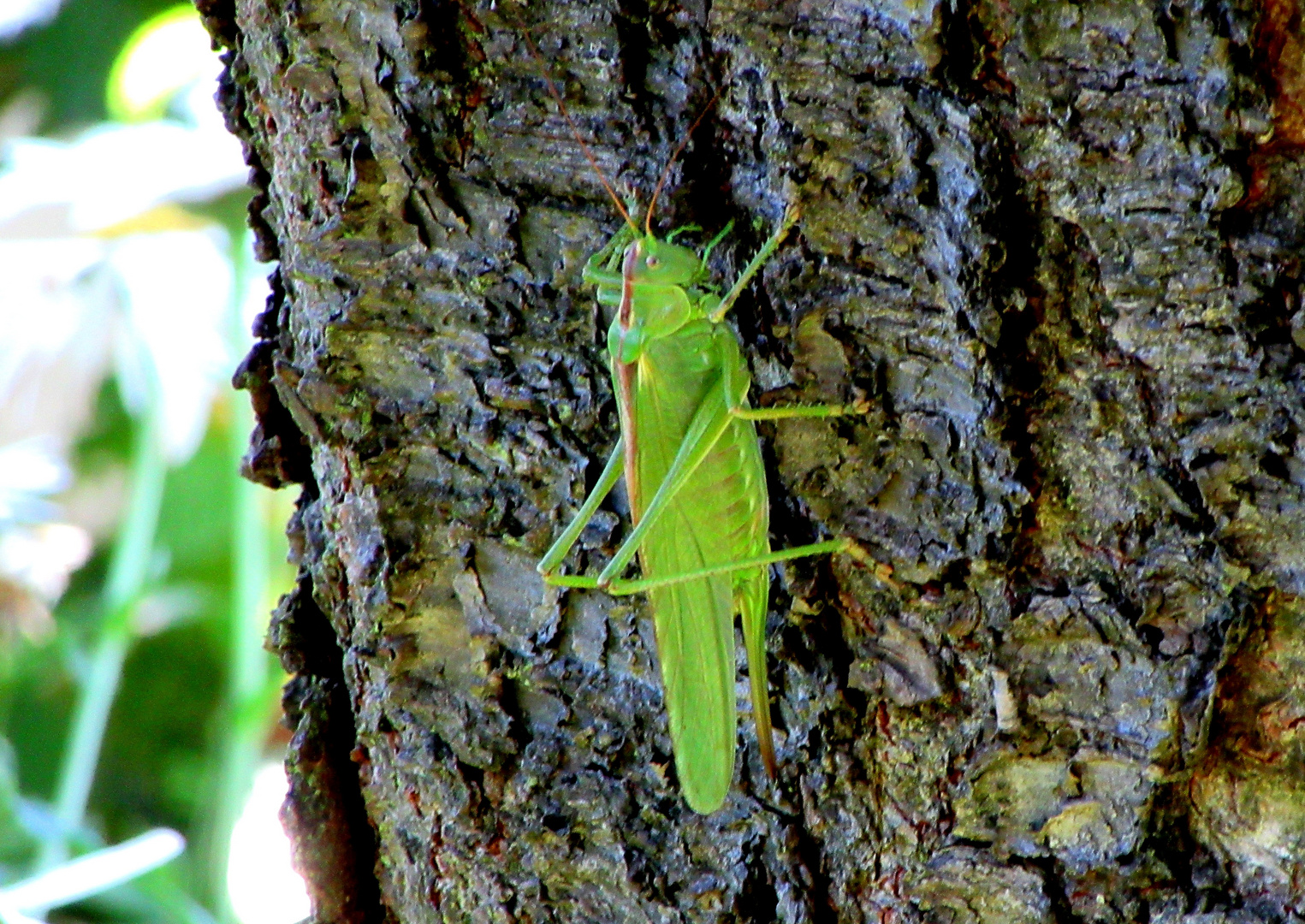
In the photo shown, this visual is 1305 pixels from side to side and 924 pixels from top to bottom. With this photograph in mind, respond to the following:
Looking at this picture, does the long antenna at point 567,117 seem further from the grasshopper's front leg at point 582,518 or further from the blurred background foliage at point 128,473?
the blurred background foliage at point 128,473

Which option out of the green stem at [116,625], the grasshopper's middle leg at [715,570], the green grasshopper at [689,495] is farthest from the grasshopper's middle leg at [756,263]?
the green stem at [116,625]

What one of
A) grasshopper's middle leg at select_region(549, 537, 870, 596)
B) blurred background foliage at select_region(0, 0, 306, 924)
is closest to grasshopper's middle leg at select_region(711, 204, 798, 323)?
grasshopper's middle leg at select_region(549, 537, 870, 596)

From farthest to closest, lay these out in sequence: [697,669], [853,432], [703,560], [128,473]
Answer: [128,473] → [703,560] → [697,669] → [853,432]

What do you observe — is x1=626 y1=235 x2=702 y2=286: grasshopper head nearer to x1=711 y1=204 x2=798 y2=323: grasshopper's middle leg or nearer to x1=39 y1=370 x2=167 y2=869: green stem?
x1=711 y1=204 x2=798 y2=323: grasshopper's middle leg

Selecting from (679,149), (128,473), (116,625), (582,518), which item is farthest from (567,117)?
(128,473)

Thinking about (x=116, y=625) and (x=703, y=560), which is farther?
(x=116, y=625)

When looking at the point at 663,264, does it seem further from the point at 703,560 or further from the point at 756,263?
the point at 703,560

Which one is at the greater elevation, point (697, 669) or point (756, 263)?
point (756, 263)
